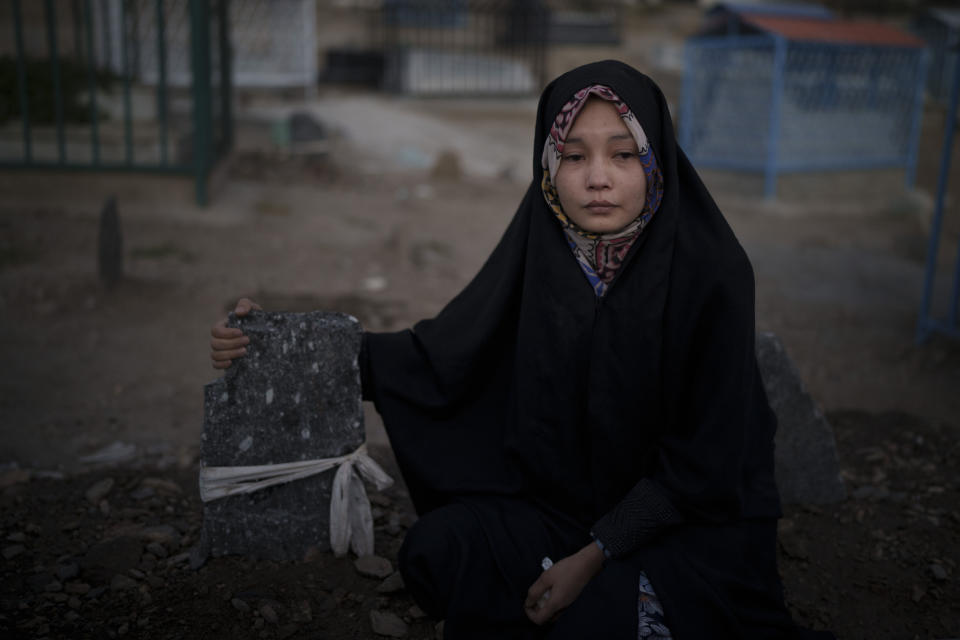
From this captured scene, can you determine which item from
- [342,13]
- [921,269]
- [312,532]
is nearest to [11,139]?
[312,532]

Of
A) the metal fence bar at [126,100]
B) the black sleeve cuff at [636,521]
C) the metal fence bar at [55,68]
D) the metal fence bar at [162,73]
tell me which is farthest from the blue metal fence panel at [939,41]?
the black sleeve cuff at [636,521]

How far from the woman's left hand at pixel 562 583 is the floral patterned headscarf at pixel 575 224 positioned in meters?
0.61

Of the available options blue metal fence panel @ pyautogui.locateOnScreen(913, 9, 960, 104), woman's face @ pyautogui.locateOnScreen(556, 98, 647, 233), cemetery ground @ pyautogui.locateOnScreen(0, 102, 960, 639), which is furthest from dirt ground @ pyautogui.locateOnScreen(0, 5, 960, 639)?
blue metal fence panel @ pyautogui.locateOnScreen(913, 9, 960, 104)

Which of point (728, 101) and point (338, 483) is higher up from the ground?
point (728, 101)

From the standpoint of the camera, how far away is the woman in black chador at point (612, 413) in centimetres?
185

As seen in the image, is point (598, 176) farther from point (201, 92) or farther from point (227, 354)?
point (201, 92)

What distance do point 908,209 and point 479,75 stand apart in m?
8.40

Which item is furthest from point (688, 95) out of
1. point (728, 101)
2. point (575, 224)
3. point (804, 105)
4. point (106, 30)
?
point (575, 224)

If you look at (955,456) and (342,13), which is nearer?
(955,456)

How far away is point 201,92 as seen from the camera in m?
6.76

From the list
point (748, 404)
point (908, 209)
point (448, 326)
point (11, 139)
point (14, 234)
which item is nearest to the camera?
point (748, 404)

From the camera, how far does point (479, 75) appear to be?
1554 centimetres

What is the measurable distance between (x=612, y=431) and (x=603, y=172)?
0.60 metres

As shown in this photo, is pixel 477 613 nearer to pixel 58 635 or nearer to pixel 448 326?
pixel 448 326
